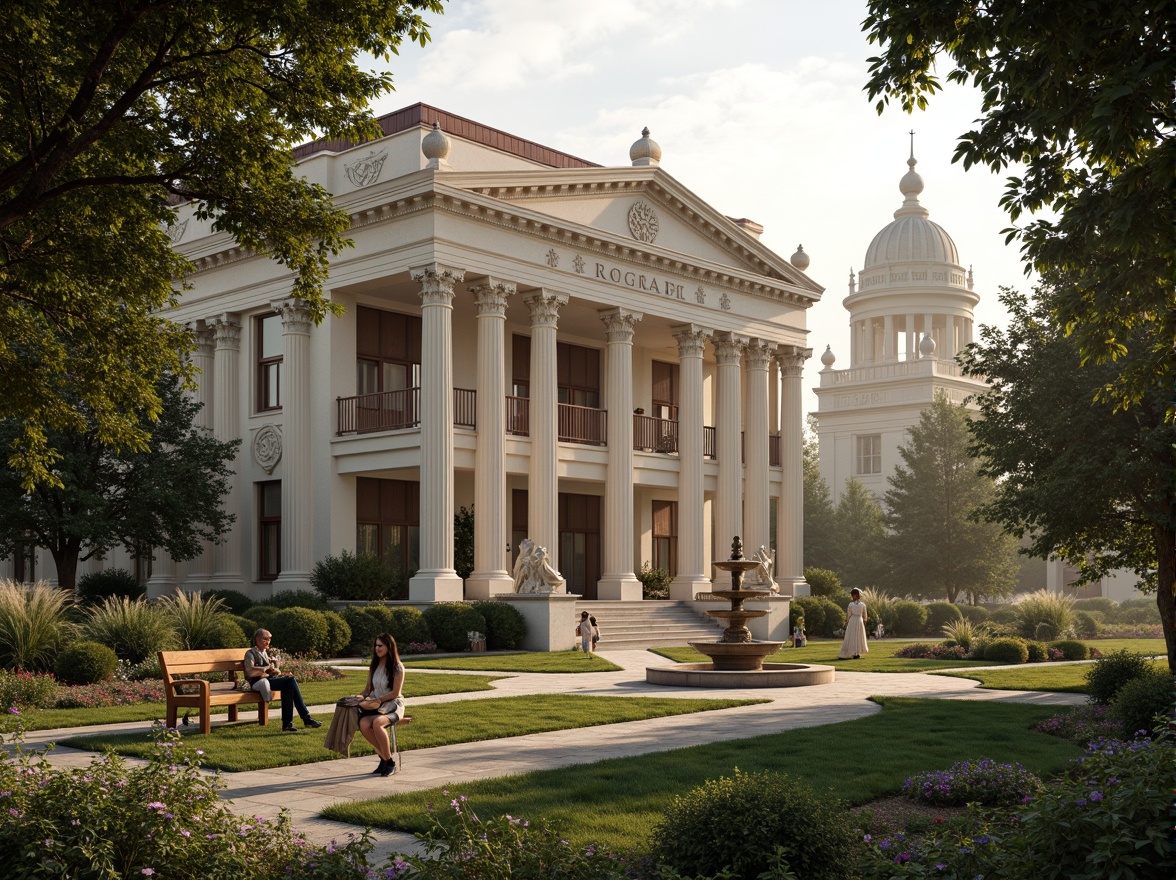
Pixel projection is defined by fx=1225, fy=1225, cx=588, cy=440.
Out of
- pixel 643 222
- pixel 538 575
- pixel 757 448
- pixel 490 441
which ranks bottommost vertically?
pixel 538 575

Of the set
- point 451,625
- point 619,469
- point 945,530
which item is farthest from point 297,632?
point 945,530

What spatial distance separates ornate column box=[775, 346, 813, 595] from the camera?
44625mm

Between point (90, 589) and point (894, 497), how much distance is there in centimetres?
4163

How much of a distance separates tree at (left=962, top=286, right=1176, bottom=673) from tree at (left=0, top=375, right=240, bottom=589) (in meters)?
20.4

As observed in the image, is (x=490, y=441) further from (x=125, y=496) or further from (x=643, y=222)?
(x=125, y=496)

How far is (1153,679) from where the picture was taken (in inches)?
581

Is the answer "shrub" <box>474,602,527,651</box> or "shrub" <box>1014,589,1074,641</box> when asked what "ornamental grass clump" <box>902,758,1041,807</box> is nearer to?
"shrub" <box>474,602,527,651</box>

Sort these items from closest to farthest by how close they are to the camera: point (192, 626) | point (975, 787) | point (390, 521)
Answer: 1. point (975, 787)
2. point (192, 626)
3. point (390, 521)

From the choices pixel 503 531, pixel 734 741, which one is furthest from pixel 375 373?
pixel 734 741

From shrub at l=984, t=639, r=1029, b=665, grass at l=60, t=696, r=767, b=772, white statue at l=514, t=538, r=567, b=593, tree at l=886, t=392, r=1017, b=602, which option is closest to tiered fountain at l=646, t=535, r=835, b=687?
grass at l=60, t=696, r=767, b=772

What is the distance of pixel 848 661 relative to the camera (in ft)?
97.4

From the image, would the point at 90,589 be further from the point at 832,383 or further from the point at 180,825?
the point at 832,383

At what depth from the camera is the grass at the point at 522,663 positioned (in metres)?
26.1

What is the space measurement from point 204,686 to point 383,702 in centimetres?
335
